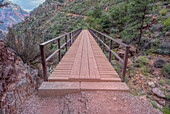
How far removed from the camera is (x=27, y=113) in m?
2.06

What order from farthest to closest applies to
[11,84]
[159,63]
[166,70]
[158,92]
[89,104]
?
[159,63] < [166,70] < [158,92] < [11,84] < [89,104]

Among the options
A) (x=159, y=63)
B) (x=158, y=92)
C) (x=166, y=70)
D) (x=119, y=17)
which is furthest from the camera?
(x=119, y=17)

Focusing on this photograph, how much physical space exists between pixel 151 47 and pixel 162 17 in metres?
4.12

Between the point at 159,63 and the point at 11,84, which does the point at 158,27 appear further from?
the point at 11,84

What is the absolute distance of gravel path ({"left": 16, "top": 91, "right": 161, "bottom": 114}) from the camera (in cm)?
203

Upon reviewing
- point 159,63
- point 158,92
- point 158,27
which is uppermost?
point 158,27

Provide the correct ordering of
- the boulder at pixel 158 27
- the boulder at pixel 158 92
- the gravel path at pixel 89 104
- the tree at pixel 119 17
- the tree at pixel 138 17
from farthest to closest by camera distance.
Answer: the tree at pixel 119 17, the boulder at pixel 158 27, the tree at pixel 138 17, the boulder at pixel 158 92, the gravel path at pixel 89 104

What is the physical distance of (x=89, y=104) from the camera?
2.14 metres

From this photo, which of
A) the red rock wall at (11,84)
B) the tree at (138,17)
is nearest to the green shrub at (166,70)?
the tree at (138,17)

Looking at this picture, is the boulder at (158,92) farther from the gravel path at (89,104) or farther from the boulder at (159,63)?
the gravel path at (89,104)

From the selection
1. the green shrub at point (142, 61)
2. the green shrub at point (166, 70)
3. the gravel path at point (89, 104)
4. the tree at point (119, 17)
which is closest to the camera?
the gravel path at point (89, 104)

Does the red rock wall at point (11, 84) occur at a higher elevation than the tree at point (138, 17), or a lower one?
lower

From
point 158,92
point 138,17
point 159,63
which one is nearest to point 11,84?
point 158,92

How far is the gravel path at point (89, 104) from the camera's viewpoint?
2.03 meters
